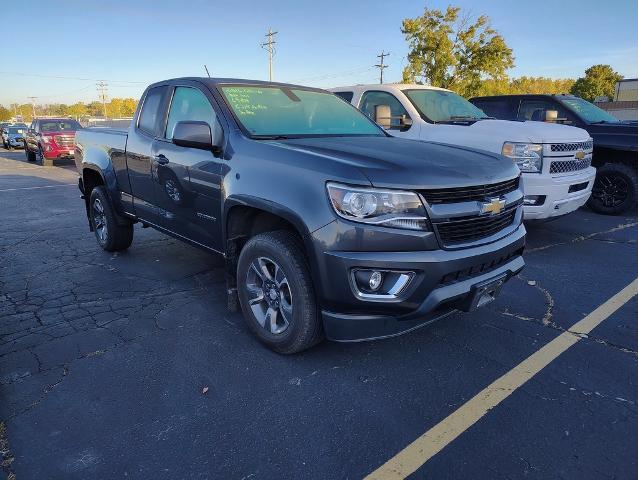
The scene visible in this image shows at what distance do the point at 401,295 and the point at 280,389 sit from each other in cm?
93

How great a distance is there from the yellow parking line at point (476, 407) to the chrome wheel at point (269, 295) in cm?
107

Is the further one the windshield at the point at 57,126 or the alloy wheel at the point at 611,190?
the windshield at the point at 57,126

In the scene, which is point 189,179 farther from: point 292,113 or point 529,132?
point 529,132

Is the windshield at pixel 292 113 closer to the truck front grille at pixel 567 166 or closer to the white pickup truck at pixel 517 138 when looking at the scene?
the white pickup truck at pixel 517 138

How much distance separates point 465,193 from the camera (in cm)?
268

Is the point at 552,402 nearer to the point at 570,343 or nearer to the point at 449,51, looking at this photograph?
the point at 570,343

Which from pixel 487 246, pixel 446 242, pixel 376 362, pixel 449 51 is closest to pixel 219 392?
pixel 376 362

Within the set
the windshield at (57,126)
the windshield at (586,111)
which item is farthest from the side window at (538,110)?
the windshield at (57,126)

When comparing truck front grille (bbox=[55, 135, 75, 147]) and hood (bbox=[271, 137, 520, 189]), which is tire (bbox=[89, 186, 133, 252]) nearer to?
hood (bbox=[271, 137, 520, 189])

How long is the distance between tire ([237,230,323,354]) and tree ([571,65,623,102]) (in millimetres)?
72231

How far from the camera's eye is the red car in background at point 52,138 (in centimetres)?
1673

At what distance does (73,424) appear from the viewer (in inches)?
95.0

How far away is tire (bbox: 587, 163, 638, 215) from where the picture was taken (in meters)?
7.18

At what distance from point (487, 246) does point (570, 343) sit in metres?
1.09
